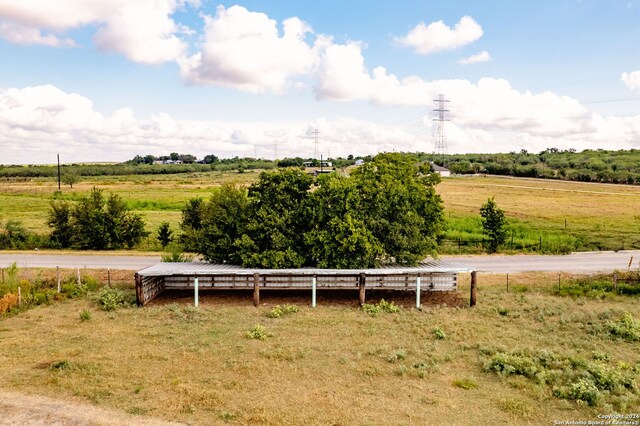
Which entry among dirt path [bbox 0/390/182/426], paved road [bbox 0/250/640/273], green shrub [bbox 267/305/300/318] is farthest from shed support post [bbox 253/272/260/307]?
paved road [bbox 0/250/640/273]

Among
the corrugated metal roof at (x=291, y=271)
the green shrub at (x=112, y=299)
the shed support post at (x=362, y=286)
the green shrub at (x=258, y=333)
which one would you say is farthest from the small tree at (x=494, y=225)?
the green shrub at (x=112, y=299)

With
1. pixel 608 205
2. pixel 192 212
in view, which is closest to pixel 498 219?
pixel 192 212

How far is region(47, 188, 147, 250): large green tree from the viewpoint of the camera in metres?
35.4

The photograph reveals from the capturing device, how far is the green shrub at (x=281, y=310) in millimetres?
19141

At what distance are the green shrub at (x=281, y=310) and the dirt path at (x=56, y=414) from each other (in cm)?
844

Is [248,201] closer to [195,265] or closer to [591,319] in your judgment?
[195,265]

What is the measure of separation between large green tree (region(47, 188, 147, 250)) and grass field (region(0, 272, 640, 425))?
15297 mm

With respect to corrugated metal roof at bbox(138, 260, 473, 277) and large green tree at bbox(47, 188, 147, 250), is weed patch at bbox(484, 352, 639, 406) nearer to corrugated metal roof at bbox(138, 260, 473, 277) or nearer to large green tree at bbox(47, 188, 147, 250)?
corrugated metal roof at bbox(138, 260, 473, 277)

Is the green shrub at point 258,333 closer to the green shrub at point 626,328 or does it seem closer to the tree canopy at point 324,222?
the tree canopy at point 324,222

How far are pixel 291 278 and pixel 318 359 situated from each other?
7.06m

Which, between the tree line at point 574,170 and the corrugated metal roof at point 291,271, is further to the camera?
the tree line at point 574,170

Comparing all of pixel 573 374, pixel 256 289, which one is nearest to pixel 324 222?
pixel 256 289

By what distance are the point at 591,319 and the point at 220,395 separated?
14.7m

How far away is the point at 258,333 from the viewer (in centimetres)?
1658
